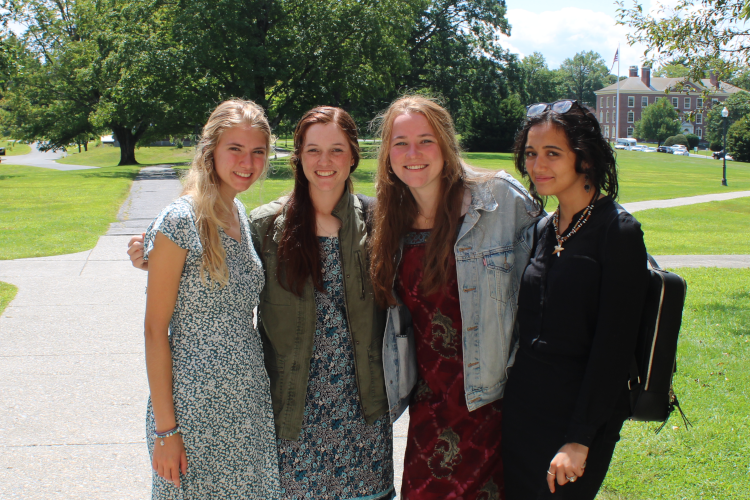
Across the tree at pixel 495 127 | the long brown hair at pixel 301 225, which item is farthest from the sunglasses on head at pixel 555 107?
the tree at pixel 495 127

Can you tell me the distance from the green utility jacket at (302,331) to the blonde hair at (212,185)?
0.29 metres

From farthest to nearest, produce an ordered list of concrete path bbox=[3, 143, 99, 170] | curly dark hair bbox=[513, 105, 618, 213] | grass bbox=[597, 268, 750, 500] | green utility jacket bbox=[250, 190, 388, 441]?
concrete path bbox=[3, 143, 99, 170], grass bbox=[597, 268, 750, 500], green utility jacket bbox=[250, 190, 388, 441], curly dark hair bbox=[513, 105, 618, 213]

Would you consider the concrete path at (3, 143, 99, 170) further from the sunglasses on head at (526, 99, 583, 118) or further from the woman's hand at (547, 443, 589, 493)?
the woman's hand at (547, 443, 589, 493)

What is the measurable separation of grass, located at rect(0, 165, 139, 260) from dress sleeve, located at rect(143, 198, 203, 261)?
8890mm

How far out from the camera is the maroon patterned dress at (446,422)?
2521 mm

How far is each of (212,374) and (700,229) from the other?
49.9 ft

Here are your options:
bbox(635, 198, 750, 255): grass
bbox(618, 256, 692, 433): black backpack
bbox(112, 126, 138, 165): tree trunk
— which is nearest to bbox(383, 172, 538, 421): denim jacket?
bbox(618, 256, 692, 433): black backpack

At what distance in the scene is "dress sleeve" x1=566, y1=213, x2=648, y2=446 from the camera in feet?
6.45

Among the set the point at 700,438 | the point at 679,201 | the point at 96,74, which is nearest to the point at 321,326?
the point at 700,438

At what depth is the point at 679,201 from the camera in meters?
21.0

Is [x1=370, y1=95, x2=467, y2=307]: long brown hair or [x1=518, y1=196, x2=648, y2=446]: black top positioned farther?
[x1=370, y1=95, x2=467, y2=307]: long brown hair

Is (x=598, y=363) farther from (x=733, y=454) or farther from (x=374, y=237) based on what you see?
(x=733, y=454)

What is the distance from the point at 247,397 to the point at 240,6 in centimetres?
2672

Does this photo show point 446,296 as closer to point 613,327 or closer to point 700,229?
point 613,327
